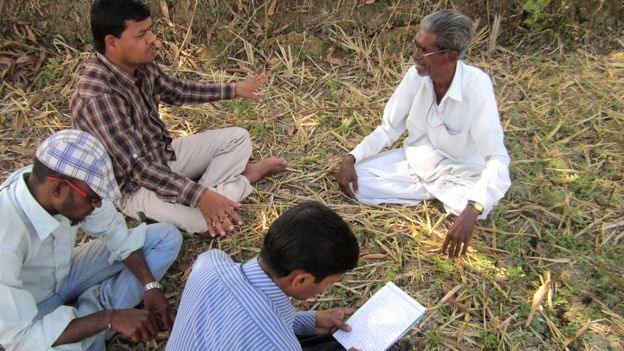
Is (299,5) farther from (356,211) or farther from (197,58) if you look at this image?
(356,211)

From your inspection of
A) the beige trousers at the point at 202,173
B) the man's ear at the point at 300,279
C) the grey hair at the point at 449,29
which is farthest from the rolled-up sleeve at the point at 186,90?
the man's ear at the point at 300,279

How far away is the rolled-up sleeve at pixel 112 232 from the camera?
2492mm

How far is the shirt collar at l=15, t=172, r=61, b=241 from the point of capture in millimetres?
1970

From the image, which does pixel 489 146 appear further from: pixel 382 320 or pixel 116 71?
pixel 116 71

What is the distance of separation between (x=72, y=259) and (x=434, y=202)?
2.33 meters

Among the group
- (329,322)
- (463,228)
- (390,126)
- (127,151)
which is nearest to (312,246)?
(329,322)

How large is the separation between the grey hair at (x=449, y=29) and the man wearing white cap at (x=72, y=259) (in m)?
1.82

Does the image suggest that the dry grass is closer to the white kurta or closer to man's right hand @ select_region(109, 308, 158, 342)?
the white kurta

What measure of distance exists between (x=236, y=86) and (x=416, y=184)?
1.48m

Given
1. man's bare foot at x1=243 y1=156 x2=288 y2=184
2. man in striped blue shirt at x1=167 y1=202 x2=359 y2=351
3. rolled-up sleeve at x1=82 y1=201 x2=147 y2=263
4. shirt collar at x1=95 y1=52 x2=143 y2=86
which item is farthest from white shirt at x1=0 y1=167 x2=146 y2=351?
man's bare foot at x1=243 y1=156 x2=288 y2=184

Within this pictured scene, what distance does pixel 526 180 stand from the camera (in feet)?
11.3

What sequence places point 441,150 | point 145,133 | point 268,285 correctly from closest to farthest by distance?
point 268,285 < point 145,133 < point 441,150

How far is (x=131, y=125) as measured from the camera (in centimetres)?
273

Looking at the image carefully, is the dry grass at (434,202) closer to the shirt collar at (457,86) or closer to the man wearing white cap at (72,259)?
the man wearing white cap at (72,259)
